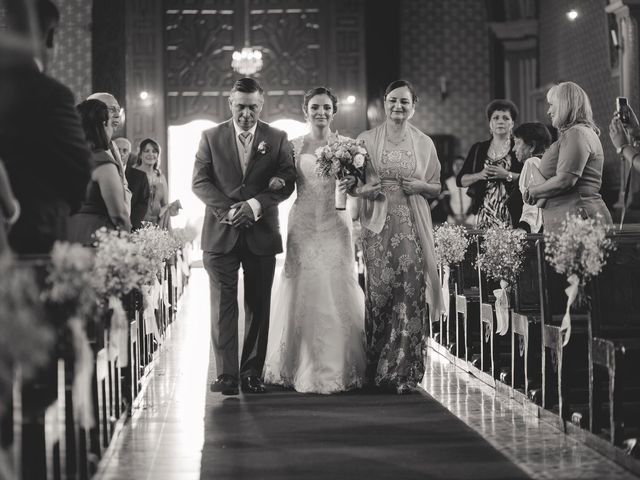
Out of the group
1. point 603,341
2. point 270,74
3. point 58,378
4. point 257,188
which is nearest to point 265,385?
point 257,188

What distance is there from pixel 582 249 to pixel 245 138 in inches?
95.0

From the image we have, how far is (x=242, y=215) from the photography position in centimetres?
612

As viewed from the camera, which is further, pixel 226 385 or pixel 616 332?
pixel 226 385

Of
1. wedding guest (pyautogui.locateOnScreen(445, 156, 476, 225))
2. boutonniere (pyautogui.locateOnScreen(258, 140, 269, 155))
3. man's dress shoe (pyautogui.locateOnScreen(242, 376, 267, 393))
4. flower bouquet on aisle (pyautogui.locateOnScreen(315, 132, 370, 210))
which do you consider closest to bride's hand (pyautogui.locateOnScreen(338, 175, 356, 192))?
flower bouquet on aisle (pyautogui.locateOnScreen(315, 132, 370, 210))

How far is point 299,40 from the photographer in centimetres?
1998

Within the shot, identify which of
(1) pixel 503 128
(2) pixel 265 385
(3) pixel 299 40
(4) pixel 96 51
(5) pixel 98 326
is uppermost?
(3) pixel 299 40

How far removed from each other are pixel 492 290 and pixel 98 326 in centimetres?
332

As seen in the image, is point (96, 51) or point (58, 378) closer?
point (58, 378)

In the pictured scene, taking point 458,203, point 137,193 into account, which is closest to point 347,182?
point 137,193

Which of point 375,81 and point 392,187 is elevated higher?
point 375,81

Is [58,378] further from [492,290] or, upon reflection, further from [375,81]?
[375,81]

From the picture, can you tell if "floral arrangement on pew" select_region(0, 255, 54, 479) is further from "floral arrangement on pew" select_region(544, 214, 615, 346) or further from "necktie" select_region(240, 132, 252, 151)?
"necktie" select_region(240, 132, 252, 151)

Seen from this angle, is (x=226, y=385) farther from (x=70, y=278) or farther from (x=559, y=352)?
(x=70, y=278)

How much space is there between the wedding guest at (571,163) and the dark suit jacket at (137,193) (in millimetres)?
2816
